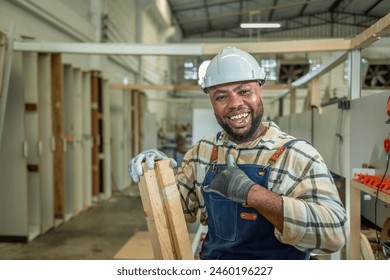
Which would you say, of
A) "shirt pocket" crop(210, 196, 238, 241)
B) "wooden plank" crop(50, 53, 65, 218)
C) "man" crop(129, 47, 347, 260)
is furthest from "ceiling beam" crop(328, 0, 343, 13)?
"wooden plank" crop(50, 53, 65, 218)

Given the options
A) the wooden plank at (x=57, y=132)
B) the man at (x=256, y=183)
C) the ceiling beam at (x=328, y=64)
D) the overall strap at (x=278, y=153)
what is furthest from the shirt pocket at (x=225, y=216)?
the wooden plank at (x=57, y=132)

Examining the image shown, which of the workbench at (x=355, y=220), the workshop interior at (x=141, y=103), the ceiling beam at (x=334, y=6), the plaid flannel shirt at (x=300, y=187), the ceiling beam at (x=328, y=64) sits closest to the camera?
the plaid flannel shirt at (x=300, y=187)

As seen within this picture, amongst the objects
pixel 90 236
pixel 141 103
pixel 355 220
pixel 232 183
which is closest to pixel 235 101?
pixel 232 183

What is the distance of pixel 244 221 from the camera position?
0.83m

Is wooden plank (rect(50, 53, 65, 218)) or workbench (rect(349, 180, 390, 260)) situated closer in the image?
workbench (rect(349, 180, 390, 260))

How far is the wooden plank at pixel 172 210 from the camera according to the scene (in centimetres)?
81

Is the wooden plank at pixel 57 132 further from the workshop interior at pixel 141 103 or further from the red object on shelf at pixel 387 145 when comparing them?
the red object on shelf at pixel 387 145

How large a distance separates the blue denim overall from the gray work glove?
0.15 ft

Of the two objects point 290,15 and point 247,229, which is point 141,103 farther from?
point 247,229

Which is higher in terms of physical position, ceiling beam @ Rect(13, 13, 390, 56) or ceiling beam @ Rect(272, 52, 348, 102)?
ceiling beam @ Rect(13, 13, 390, 56)

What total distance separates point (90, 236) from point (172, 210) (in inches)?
88.8

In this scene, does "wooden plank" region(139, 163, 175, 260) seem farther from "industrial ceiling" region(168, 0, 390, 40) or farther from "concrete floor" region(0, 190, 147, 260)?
"concrete floor" region(0, 190, 147, 260)

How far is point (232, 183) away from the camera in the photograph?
29.8 inches

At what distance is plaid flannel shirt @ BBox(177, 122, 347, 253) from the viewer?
731 mm
